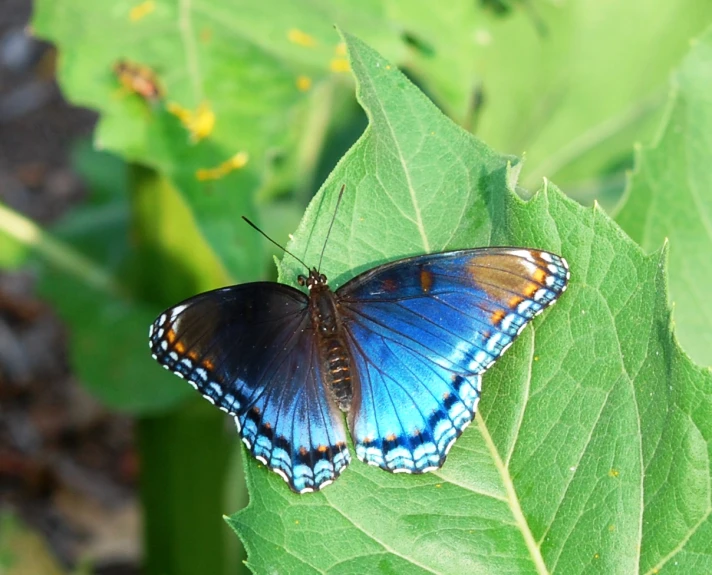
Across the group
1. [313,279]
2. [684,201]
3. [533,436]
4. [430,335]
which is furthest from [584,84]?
[533,436]

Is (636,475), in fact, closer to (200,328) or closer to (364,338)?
(364,338)

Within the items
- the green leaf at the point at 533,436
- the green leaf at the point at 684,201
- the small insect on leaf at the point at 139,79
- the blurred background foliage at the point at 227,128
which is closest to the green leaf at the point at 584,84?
the blurred background foliage at the point at 227,128

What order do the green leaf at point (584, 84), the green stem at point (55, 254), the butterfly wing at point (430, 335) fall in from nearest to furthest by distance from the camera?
the butterfly wing at point (430, 335), the green stem at point (55, 254), the green leaf at point (584, 84)

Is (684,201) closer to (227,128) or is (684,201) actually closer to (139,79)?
(227,128)

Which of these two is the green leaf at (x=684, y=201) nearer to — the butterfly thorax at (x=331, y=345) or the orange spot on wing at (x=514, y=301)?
the orange spot on wing at (x=514, y=301)

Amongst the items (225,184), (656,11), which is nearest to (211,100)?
(225,184)

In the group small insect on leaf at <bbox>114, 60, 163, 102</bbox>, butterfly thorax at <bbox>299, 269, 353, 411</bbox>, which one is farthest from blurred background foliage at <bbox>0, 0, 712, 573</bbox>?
butterfly thorax at <bbox>299, 269, 353, 411</bbox>
